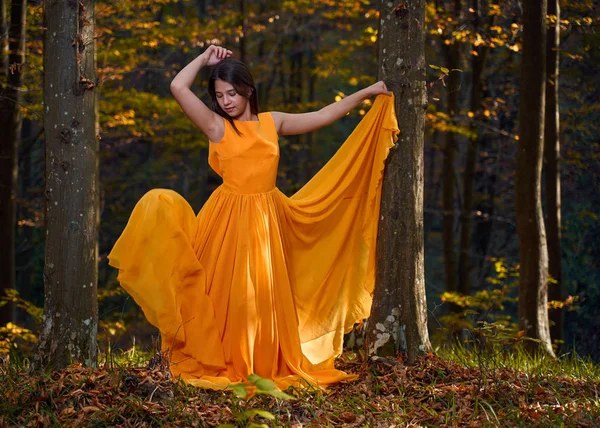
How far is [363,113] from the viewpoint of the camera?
9.79 m

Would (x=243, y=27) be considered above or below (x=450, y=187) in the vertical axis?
above

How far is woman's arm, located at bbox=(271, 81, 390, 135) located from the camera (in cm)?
514

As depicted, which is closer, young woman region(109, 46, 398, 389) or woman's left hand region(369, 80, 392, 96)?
young woman region(109, 46, 398, 389)

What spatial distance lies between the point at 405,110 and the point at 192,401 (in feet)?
7.99

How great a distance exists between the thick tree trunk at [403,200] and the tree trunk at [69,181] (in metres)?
2.00

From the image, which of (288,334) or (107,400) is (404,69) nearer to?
(288,334)

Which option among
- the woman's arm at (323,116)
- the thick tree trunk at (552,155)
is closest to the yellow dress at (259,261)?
the woman's arm at (323,116)

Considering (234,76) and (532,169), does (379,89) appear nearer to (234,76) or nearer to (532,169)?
(234,76)

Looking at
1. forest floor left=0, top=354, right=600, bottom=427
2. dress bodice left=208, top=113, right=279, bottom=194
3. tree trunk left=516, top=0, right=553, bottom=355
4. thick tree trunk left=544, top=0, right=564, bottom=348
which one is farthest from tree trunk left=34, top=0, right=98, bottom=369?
thick tree trunk left=544, top=0, right=564, bottom=348

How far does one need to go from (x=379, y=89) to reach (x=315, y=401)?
2.16 metres

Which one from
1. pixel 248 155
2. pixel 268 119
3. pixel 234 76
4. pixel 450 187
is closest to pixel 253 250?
pixel 248 155

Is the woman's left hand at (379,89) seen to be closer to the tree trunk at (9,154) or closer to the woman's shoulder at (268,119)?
the woman's shoulder at (268,119)

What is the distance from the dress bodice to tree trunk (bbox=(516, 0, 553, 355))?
3.48 metres

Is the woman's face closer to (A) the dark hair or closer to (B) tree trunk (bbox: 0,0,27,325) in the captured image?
(A) the dark hair
